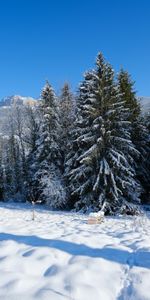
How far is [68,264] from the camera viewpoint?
6168mm

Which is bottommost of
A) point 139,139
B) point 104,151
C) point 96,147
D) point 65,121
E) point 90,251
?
point 90,251

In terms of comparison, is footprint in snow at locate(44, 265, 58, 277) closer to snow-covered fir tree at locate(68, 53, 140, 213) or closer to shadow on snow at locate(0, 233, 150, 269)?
shadow on snow at locate(0, 233, 150, 269)

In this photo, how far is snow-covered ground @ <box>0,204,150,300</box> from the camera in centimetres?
497

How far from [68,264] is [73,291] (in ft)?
3.87

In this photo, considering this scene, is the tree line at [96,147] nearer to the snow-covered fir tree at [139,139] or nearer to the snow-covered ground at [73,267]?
the snow-covered fir tree at [139,139]

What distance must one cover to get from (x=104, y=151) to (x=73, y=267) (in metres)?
18.4

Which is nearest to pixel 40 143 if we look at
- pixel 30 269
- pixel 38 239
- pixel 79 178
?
pixel 79 178

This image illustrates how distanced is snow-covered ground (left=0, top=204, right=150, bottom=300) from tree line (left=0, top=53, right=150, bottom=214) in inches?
501

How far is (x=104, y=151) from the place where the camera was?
24.1 meters

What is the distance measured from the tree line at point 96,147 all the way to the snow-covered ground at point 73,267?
41.7ft

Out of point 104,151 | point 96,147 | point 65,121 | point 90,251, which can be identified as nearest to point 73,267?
point 90,251

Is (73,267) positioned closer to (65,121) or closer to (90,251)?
(90,251)

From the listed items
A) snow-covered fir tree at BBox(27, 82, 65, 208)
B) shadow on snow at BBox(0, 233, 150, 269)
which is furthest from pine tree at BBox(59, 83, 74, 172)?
shadow on snow at BBox(0, 233, 150, 269)

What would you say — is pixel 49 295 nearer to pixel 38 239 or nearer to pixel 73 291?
pixel 73 291
